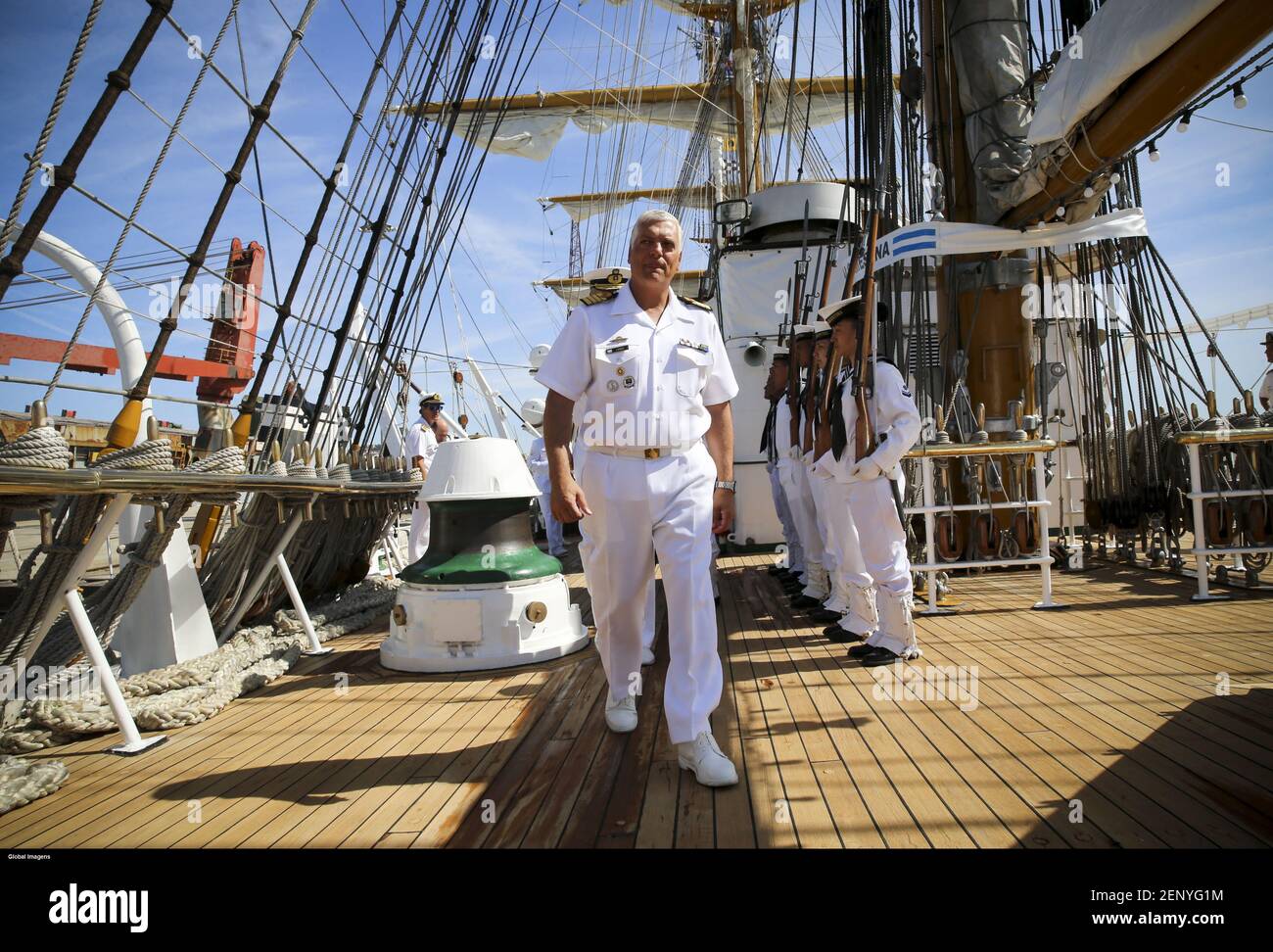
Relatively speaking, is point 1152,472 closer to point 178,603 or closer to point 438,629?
point 438,629

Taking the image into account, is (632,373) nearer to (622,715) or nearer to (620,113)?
(622,715)

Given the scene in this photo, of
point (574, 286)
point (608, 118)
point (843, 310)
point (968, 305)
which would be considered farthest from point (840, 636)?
point (574, 286)

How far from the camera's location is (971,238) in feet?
19.1

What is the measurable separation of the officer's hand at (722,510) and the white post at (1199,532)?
3650 mm

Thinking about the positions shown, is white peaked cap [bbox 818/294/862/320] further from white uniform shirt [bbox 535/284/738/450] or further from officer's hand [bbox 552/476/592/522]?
officer's hand [bbox 552/476/592/522]

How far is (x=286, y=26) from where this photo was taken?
5.11m

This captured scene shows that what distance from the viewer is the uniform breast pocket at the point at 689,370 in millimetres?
2527

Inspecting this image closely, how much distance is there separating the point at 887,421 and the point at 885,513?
0.45m

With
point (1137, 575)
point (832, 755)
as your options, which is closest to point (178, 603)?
point (832, 755)
